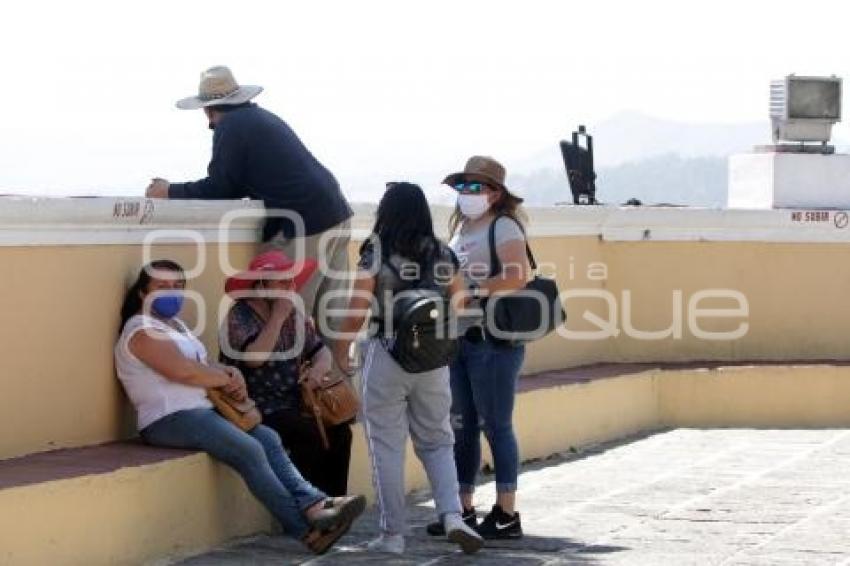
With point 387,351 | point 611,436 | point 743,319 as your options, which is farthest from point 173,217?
point 743,319

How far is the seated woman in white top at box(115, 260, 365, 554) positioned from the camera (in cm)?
845

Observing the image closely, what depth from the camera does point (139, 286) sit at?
28.7 feet

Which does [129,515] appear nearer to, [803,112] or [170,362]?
[170,362]

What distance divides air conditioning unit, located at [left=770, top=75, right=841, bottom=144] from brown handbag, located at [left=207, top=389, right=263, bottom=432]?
7509 millimetres

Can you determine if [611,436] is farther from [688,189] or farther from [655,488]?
[688,189]

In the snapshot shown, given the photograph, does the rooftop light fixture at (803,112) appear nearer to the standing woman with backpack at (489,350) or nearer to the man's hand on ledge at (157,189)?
the standing woman with backpack at (489,350)

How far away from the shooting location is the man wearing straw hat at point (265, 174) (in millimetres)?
9523

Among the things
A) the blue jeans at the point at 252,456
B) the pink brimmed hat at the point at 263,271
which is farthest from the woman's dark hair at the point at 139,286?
the blue jeans at the point at 252,456

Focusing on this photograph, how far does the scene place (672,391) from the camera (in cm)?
1332

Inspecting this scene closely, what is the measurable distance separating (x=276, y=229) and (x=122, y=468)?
77.4 inches

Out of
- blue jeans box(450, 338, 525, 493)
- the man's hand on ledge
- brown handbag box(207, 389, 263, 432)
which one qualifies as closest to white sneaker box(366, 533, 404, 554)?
blue jeans box(450, 338, 525, 493)

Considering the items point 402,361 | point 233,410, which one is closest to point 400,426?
point 402,361

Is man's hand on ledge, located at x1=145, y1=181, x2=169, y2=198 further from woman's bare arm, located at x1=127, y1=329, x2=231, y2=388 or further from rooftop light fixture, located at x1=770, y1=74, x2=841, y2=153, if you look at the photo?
rooftop light fixture, located at x1=770, y1=74, x2=841, y2=153

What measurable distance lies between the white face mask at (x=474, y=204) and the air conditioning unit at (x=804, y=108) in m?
6.51
